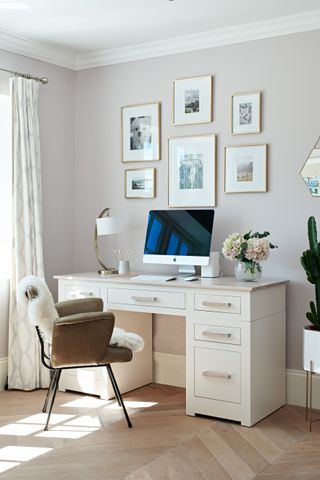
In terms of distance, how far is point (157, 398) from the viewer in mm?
4363

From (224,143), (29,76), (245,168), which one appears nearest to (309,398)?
(245,168)

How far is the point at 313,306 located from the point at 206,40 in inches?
81.1

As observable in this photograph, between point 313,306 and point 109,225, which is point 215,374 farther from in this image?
point 109,225

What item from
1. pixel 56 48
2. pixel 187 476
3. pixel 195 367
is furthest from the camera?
pixel 56 48

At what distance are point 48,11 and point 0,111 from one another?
0.93 m

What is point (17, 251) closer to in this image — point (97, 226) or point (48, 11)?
point (97, 226)

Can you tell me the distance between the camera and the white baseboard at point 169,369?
4.68 metres

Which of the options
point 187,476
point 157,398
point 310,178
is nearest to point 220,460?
point 187,476

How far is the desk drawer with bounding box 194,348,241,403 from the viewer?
3787 mm

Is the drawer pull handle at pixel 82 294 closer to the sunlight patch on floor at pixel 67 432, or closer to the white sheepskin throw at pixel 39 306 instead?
the white sheepskin throw at pixel 39 306

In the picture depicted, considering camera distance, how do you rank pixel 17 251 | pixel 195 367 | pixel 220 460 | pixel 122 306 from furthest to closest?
1. pixel 17 251
2. pixel 122 306
3. pixel 195 367
4. pixel 220 460

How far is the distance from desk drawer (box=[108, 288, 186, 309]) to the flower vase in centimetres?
41

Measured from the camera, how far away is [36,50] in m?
4.75

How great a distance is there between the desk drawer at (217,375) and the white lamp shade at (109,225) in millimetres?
1176
